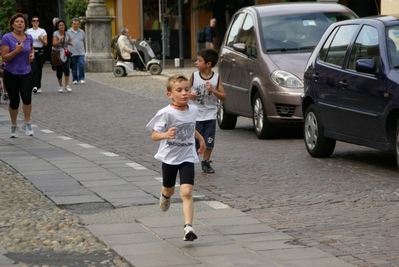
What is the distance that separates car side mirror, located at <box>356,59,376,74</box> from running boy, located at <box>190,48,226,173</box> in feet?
4.68

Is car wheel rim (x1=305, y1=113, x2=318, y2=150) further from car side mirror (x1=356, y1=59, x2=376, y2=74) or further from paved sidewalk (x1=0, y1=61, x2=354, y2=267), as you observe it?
paved sidewalk (x1=0, y1=61, x2=354, y2=267)

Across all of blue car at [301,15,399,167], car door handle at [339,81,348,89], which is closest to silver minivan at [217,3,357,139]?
blue car at [301,15,399,167]

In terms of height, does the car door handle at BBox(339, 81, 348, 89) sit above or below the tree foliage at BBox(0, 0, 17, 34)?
above

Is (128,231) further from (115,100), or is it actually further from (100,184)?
(115,100)

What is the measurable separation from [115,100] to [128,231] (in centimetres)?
1552

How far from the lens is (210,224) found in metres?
7.74

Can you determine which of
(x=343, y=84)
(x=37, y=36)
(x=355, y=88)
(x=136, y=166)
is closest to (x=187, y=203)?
(x=136, y=166)

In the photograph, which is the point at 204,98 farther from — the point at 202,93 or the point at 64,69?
the point at 64,69

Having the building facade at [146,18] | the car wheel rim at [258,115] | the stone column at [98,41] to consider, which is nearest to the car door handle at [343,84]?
the car wheel rim at [258,115]

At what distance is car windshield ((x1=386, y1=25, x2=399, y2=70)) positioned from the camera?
34.7 ft

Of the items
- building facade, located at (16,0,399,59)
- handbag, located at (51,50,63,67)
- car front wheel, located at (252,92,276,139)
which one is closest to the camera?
car front wheel, located at (252,92,276,139)

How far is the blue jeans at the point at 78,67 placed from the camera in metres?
28.4

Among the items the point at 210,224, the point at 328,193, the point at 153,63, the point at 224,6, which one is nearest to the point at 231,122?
the point at 328,193

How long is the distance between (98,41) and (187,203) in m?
29.4
